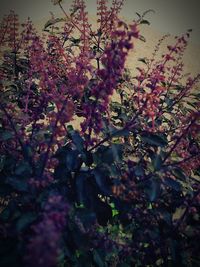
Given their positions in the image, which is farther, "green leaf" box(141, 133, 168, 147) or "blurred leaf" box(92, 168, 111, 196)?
"green leaf" box(141, 133, 168, 147)

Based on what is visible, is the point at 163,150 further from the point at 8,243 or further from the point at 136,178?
the point at 8,243

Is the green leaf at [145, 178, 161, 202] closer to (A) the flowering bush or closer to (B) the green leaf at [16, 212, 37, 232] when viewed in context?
(A) the flowering bush

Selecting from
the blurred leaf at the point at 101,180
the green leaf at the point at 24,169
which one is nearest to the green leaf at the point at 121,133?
the blurred leaf at the point at 101,180

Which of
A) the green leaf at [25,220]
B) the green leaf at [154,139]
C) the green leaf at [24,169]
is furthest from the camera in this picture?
the green leaf at [154,139]

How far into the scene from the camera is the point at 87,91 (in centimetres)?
283

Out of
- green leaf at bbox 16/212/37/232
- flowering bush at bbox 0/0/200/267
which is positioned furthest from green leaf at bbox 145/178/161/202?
green leaf at bbox 16/212/37/232

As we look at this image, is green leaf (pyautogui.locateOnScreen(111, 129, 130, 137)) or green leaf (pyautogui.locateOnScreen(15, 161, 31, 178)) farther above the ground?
green leaf (pyautogui.locateOnScreen(111, 129, 130, 137))

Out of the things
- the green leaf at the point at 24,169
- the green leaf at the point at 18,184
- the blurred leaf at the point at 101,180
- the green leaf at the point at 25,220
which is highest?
the green leaf at the point at 24,169

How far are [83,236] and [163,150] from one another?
36.1 inches

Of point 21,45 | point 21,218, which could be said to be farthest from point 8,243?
point 21,45

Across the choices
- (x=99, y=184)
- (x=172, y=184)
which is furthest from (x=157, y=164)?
(x=99, y=184)

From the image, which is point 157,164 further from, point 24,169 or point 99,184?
point 24,169

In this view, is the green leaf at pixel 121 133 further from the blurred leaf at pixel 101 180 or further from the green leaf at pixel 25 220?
the green leaf at pixel 25 220

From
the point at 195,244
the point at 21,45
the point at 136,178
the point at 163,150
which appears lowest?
the point at 195,244
